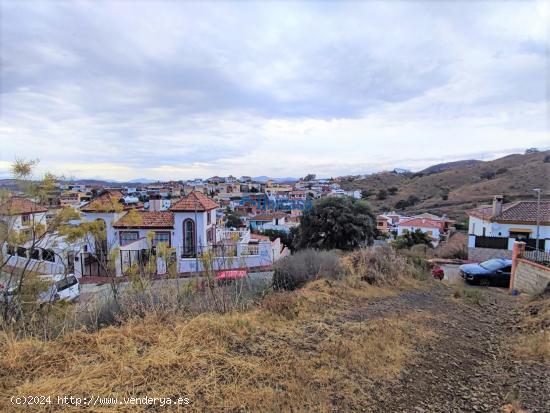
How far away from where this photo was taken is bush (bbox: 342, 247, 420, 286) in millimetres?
7857

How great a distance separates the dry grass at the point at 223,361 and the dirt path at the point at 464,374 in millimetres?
209

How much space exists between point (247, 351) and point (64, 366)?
1749 millimetres

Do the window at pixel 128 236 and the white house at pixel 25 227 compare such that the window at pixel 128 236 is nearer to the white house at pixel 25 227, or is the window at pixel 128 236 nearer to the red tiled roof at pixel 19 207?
the white house at pixel 25 227

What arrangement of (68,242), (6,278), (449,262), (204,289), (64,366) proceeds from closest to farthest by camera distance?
(64,366) < (204,289) < (6,278) < (68,242) < (449,262)

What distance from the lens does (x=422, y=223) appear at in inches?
1388

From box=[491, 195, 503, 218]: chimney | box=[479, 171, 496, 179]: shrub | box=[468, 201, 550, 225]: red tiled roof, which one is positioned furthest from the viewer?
box=[479, 171, 496, 179]: shrub

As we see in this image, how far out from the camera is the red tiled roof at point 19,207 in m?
6.81

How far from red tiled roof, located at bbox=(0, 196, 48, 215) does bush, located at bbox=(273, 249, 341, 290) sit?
5621 millimetres

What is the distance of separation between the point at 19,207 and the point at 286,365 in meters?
7.04

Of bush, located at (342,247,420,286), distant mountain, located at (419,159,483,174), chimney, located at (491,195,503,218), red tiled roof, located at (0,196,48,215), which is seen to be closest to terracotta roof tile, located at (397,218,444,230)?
chimney, located at (491,195,503,218)

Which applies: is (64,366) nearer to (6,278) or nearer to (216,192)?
(6,278)

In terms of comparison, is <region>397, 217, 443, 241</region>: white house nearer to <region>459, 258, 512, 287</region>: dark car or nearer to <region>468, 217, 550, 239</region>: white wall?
<region>468, 217, 550, 239</region>: white wall

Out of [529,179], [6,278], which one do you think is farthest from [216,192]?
[6,278]

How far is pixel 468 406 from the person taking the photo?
289 centimetres
